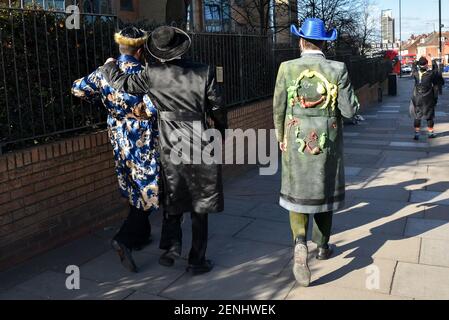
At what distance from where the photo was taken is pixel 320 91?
380 centimetres

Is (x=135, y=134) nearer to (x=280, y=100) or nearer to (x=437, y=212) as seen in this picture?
(x=280, y=100)

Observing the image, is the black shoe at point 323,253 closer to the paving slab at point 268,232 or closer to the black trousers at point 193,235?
the paving slab at point 268,232

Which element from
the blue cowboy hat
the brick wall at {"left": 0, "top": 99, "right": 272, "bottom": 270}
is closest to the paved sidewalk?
the brick wall at {"left": 0, "top": 99, "right": 272, "bottom": 270}

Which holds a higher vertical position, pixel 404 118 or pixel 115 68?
pixel 115 68

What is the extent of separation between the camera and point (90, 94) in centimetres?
414

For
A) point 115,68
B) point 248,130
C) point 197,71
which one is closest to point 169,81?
point 197,71

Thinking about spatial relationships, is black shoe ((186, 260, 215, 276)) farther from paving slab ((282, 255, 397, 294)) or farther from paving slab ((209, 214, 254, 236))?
paving slab ((209, 214, 254, 236))

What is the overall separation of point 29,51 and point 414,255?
149 inches

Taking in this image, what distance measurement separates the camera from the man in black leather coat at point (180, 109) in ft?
12.2

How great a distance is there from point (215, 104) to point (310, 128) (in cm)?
74

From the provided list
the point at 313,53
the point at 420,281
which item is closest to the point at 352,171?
the point at 420,281
